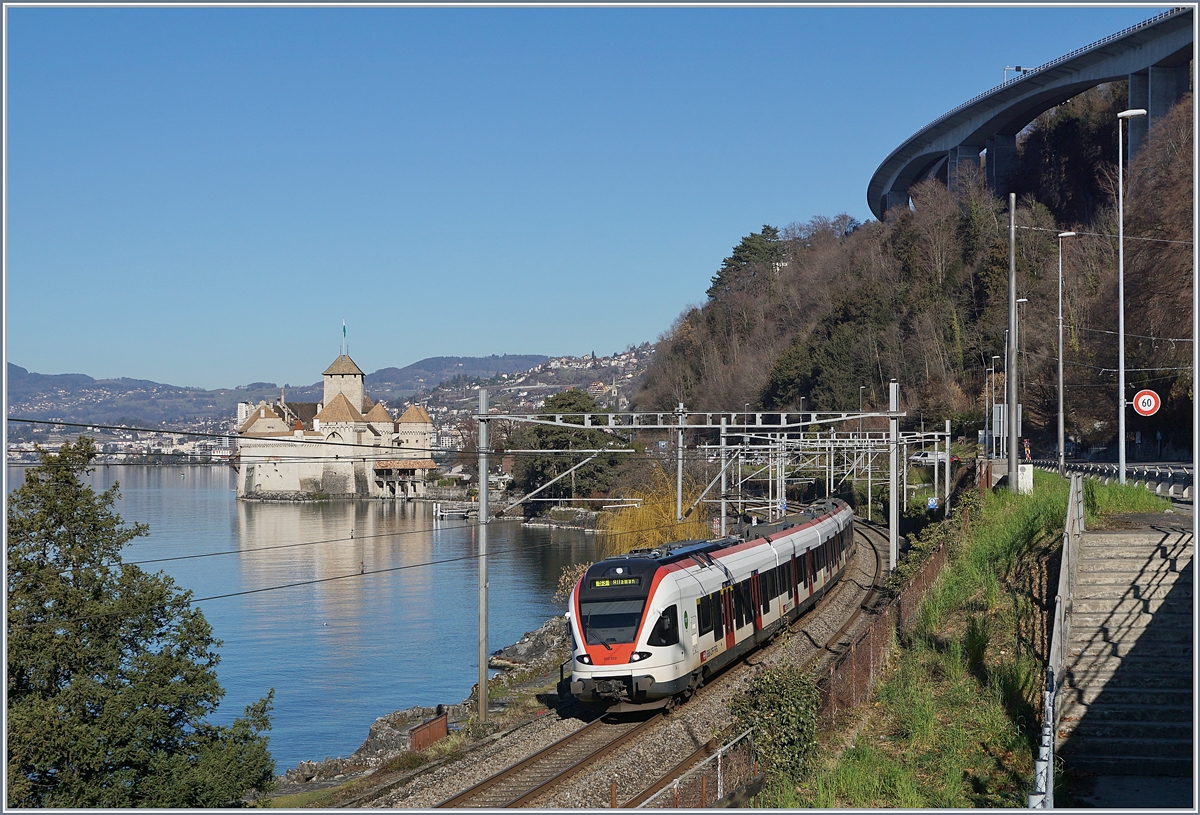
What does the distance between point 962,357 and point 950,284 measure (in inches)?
261

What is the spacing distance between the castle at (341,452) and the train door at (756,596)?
376ft

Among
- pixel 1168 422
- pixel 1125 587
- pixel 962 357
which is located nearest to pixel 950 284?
pixel 962 357

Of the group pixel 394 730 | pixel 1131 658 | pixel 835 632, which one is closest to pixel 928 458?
pixel 835 632

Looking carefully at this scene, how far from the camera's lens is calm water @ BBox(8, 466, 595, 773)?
31.3 m

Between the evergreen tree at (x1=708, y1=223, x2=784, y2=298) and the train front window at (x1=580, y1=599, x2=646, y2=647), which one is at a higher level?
the evergreen tree at (x1=708, y1=223, x2=784, y2=298)

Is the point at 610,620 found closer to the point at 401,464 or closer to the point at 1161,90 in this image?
the point at 1161,90

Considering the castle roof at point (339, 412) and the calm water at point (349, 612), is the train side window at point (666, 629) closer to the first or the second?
the calm water at point (349, 612)

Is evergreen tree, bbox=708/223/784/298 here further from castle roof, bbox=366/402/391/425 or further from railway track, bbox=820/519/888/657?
railway track, bbox=820/519/888/657

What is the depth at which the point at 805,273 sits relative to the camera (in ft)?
344

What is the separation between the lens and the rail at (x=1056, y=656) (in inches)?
363

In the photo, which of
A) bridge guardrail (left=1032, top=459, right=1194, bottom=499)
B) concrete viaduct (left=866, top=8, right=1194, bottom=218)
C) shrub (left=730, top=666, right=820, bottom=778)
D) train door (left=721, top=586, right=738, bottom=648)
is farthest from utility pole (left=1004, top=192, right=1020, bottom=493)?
concrete viaduct (left=866, top=8, right=1194, bottom=218)

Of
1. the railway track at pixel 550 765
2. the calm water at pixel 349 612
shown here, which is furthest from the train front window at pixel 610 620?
the calm water at pixel 349 612

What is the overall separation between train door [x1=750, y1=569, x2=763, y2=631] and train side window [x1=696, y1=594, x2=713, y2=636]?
2.80 m

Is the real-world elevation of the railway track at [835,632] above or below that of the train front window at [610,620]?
below
